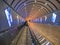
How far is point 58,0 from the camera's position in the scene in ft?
71.2

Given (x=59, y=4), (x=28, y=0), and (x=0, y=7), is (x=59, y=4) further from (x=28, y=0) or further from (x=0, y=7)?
(x=0, y=7)

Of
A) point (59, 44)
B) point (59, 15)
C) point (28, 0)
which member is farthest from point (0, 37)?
point (28, 0)

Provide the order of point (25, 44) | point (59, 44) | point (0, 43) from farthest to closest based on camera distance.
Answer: point (25, 44)
point (59, 44)
point (0, 43)

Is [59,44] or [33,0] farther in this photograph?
[33,0]

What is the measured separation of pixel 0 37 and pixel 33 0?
2565 cm

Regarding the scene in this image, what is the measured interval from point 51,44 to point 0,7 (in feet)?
6.98

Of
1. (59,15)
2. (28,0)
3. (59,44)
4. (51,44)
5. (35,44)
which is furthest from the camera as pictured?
(28,0)

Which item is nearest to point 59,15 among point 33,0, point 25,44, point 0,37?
point 25,44

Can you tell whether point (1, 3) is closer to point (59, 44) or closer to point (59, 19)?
point (59, 44)

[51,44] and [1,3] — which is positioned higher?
[1,3]

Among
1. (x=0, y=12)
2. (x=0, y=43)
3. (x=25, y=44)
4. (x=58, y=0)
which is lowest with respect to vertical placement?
(x=25, y=44)

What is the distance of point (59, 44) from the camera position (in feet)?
17.2

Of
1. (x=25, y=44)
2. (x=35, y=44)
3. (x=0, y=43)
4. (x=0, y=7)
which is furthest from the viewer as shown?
(x=25, y=44)

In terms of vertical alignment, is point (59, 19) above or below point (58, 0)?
below
